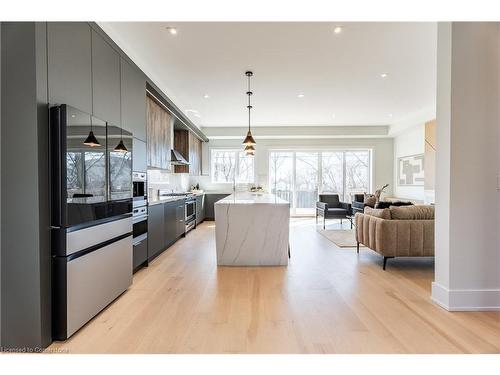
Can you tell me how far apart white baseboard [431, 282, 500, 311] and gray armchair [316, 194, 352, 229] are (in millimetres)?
4392

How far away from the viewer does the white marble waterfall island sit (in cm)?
369

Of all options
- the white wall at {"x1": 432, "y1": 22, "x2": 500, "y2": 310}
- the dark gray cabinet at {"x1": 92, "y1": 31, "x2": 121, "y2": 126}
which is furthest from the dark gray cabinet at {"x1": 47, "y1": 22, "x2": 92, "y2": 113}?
the white wall at {"x1": 432, "y1": 22, "x2": 500, "y2": 310}

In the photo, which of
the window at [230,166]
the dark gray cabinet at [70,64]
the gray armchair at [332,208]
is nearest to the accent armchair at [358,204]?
the gray armchair at [332,208]

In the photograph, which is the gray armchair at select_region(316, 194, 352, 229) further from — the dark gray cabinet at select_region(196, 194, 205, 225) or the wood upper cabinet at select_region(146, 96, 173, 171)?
the wood upper cabinet at select_region(146, 96, 173, 171)

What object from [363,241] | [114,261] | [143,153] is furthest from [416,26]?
[114,261]

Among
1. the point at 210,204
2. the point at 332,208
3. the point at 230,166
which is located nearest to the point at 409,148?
the point at 332,208

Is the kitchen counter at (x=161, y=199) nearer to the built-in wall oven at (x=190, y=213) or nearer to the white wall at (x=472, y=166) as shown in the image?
the built-in wall oven at (x=190, y=213)

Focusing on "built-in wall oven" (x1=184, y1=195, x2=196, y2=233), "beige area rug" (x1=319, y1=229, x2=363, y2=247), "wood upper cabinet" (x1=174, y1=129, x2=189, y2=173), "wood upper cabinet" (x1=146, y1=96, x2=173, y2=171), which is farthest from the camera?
"wood upper cabinet" (x1=174, y1=129, x2=189, y2=173)

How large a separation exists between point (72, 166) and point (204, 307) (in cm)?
155

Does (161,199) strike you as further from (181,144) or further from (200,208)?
(200,208)

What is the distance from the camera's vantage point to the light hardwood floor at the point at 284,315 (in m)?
1.87

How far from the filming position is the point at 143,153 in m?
3.62

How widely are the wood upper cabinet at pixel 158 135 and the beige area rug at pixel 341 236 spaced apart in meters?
3.37

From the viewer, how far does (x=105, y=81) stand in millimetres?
2662
